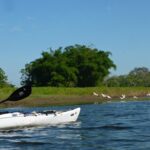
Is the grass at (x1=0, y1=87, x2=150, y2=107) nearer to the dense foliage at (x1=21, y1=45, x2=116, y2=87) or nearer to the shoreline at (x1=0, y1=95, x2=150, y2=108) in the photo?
the shoreline at (x1=0, y1=95, x2=150, y2=108)

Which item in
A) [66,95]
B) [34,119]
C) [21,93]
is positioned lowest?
[34,119]

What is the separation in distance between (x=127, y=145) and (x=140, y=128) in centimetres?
808

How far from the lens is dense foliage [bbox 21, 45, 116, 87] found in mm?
109750

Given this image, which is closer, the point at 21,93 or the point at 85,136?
the point at 85,136

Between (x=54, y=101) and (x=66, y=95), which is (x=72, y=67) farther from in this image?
(x=54, y=101)

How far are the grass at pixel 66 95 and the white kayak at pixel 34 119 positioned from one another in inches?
1058

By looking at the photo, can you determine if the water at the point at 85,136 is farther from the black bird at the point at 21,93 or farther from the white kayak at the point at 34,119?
the black bird at the point at 21,93

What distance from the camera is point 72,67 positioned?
11125 cm

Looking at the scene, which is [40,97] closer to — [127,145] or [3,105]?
[3,105]

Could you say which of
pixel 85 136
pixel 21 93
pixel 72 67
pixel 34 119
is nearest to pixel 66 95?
pixel 72 67

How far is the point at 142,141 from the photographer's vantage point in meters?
28.1

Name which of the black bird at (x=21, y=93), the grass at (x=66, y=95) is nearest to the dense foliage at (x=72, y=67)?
the grass at (x=66, y=95)

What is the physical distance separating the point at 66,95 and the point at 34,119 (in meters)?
51.3

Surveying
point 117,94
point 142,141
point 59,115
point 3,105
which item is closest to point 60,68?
point 117,94
